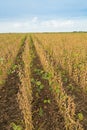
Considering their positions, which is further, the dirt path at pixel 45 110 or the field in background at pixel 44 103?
the dirt path at pixel 45 110

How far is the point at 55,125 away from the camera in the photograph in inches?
256

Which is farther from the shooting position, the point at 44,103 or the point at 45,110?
the point at 44,103

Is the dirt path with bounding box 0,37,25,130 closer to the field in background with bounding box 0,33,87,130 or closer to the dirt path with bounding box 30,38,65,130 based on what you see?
the field in background with bounding box 0,33,87,130

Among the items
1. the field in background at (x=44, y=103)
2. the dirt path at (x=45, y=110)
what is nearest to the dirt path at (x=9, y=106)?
the field in background at (x=44, y=103)

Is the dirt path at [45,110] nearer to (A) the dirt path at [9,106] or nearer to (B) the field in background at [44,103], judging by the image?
(B) the field in background at [44,103]

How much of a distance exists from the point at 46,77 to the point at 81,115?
327 centimetres

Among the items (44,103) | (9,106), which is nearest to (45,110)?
(44,103)

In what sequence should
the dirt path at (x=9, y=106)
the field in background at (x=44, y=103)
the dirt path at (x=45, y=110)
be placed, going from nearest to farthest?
the field in background at (x=44, y=103) < the dirt path at (x=45, y=110) < the dirt path at (x=9, y=106)

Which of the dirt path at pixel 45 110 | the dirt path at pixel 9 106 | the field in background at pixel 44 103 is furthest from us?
the dirt path at pixel 9 106

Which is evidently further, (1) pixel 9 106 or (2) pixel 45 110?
(1) pixel 9 106

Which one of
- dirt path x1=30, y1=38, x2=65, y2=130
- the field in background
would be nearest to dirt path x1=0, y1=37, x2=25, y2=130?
the field in background

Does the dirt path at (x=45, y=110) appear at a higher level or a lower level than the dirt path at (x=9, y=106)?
higher

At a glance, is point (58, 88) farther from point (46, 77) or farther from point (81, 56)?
point (81, 56)

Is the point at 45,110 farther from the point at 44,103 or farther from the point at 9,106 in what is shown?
the point at 9,106
